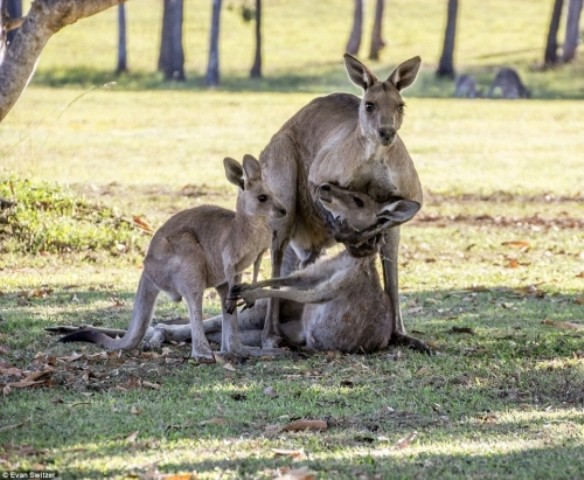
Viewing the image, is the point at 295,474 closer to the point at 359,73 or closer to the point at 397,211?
the point at 397,211

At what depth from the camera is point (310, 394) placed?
666 centimetres

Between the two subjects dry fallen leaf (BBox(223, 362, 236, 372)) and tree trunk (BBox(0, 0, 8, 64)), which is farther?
tree trunk (BBox(0, 0, 8, 64))

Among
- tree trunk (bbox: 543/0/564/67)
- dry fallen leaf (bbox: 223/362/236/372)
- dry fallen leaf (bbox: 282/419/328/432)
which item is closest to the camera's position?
dry fallen leaf (bbox: 282/419/328/432)

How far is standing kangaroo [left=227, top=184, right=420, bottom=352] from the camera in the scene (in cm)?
775

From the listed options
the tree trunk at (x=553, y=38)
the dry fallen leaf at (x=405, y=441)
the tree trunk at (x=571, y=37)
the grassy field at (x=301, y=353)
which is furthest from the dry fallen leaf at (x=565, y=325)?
the tree trunk at (x=571, y=37)

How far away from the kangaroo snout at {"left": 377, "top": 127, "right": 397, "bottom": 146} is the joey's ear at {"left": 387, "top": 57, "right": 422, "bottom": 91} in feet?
1.63

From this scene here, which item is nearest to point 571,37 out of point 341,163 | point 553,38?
point 553,38

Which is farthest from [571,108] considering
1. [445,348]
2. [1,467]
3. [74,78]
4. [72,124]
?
[1,467]

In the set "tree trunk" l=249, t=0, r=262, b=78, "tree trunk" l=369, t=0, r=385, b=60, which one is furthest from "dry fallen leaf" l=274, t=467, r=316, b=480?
"tree trunk" l=369, t=0, r=385, b=60

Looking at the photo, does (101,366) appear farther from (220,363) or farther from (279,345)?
(279,345)

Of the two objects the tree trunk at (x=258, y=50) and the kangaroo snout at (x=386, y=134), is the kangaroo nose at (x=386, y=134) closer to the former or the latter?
the kangaroo snout at (x=386, y=134)

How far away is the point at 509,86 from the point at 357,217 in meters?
29.6

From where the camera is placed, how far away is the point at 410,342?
8016 mm

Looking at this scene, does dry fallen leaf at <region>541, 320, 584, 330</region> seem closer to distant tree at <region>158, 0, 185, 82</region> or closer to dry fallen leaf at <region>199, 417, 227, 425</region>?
dry fallen leaf at <region>199, 417, 227, 425</region>
